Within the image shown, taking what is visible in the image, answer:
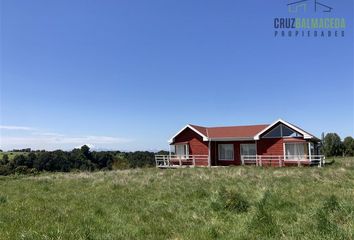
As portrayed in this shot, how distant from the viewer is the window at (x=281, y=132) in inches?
1290

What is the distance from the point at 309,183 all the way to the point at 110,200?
370 inches

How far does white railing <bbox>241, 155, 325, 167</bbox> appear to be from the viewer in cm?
3105

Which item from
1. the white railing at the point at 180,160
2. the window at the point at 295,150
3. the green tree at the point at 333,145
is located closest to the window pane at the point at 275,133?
the window at the point at 295,150

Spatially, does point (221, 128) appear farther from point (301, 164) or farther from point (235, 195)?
point (235, 195)

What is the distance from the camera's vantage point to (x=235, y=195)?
10.6m

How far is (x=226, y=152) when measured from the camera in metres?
37.1

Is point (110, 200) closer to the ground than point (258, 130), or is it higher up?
closer to the ground

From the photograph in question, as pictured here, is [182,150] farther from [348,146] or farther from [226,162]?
[348,146]

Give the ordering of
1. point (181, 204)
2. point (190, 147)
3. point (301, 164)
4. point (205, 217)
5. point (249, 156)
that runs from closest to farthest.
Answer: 1. point (205, 217)
2. point (181, 204)
3. point (301, 164)
4. point (249, 156)
5. point (190, 147)

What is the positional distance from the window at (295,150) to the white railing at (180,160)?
27.6 feet

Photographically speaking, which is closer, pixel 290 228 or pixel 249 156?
pixel 290 228

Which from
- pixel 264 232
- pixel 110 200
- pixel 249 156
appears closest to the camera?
pixel 264 232

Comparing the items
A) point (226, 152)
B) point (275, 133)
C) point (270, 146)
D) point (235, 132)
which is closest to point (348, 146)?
point (235, 132)

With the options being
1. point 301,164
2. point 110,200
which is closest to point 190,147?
point 301,164
